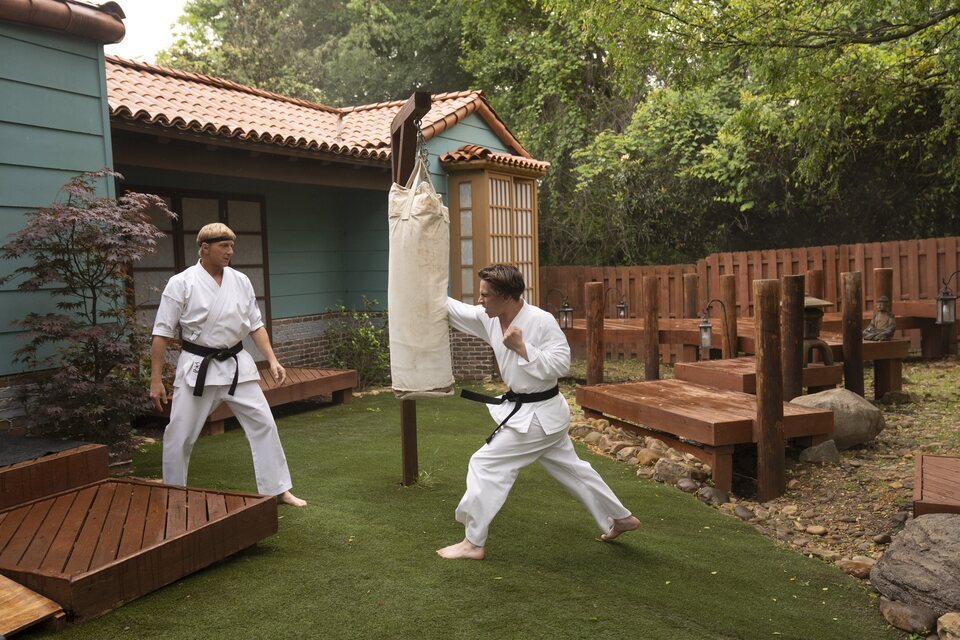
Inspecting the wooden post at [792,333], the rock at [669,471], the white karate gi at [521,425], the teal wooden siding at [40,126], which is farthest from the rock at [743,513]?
the teal wooden siding at [40,126]

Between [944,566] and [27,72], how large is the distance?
6305mm

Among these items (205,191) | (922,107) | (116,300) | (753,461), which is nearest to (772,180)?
(922,107)

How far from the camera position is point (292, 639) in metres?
3.12

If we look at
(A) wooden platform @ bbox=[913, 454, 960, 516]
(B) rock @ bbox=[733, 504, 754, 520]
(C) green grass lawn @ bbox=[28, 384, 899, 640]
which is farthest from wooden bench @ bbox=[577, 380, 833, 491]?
(A) wooden platform @ bbox=[913, 454, 960, 516]

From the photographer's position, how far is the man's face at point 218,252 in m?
Result: 4.69

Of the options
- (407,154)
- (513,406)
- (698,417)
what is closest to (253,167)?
(407,154)

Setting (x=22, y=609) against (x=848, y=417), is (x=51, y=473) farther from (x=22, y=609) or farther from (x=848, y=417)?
(x=848, y=417)

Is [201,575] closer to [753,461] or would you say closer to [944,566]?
A: [944,566]

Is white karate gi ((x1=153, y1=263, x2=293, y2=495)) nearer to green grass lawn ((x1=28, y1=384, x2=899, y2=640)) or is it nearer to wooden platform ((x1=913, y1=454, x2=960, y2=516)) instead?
green grass lawn ((x1=28, y1=384, x2=899, y2=640))

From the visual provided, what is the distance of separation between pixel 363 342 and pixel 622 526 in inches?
271

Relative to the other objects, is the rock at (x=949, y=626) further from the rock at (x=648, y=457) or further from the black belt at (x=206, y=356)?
the black belt at (x=206, y=356)

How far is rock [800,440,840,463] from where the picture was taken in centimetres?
673

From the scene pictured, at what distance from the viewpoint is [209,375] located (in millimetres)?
4621

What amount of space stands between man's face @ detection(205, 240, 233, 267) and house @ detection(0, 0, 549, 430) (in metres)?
1.61
